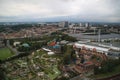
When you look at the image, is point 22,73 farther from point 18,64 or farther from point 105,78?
point 105,78

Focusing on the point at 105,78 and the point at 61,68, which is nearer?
the point at 105,78

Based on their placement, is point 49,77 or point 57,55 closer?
point 49,77

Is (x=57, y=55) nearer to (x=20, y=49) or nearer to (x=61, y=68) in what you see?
(x=61, y=68)

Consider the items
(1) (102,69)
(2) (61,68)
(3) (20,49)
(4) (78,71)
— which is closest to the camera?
(1) (102,69)

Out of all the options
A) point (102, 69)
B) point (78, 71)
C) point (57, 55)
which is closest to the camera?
point (102, 69)

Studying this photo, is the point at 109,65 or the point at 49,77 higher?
the point at 109,65

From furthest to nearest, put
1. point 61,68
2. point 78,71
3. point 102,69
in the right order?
point 61,68 → point 78,71 → point 102,69

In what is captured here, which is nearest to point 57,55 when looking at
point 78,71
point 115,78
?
point 78,71

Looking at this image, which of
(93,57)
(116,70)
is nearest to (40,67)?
(93,57)

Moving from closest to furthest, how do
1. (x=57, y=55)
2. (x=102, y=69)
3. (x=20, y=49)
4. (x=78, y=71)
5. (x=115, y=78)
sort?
1. (x=115, y=78)
2. (x=102, y=69)
3. (x=78, y=71)
4. (x=57, y=55)
5. (x=20, y=49)
